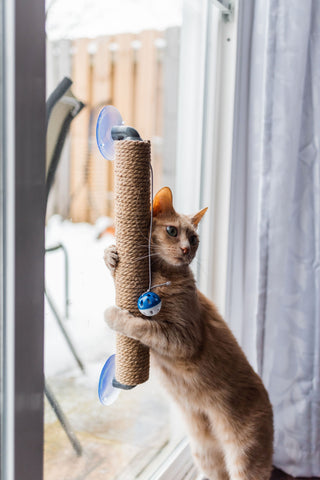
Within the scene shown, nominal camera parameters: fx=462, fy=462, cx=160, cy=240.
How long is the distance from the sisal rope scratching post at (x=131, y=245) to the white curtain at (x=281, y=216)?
646 mm

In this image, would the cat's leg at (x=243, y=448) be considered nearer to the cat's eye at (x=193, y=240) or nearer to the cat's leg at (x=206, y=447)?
the cat's leg at (x=206, y=447)

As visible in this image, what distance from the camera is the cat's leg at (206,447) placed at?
1089 millimetres

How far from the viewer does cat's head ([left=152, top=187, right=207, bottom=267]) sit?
0.87 metres

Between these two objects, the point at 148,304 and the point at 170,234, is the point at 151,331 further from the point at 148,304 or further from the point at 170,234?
the point at 170,234

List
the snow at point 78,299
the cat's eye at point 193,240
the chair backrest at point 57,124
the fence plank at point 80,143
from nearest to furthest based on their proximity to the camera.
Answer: the cat's eye at point 193,240, the chair backrest at point 57,124, the snow at point 78,299, the fence plank at point 80,143

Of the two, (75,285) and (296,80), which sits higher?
(296,80)

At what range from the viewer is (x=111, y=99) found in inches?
114

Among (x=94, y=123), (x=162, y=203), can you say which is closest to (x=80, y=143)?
(x=94, y=123)

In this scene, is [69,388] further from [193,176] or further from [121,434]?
[193,176]

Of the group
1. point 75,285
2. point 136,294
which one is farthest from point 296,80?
point 75,285

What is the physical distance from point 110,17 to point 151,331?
2.01m

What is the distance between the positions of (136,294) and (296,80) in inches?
33.7

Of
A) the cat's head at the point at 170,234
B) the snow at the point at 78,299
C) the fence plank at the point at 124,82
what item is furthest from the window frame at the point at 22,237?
the fence plank at the point at 124,82

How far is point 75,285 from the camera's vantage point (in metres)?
2.11
